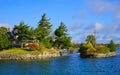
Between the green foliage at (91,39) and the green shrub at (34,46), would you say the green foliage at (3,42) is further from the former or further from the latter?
the green foliage at (91,39)

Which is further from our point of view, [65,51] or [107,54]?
[65,51]

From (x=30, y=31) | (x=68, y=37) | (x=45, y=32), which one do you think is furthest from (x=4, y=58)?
(x=68, y=37)

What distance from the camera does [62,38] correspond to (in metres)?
138

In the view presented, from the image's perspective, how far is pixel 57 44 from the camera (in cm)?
14012

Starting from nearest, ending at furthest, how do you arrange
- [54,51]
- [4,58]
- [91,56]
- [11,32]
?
1. [4,58]
2. [91,56]
3. [54,51]
4. [11,32]

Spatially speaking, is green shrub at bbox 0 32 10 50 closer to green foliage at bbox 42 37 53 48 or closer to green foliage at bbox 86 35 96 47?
green foliage at bbox 42 37 53 48

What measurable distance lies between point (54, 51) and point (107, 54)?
20075 millimetres

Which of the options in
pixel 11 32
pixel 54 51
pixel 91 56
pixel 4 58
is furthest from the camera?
pixel 11 32

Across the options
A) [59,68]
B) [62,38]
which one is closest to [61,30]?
[62,38]

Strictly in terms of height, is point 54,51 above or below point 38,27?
below

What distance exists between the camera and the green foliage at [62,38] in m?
138

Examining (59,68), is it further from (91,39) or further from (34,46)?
(91,39)

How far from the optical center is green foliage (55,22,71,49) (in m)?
138

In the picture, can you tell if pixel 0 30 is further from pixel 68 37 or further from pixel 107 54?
pixel 107 54
